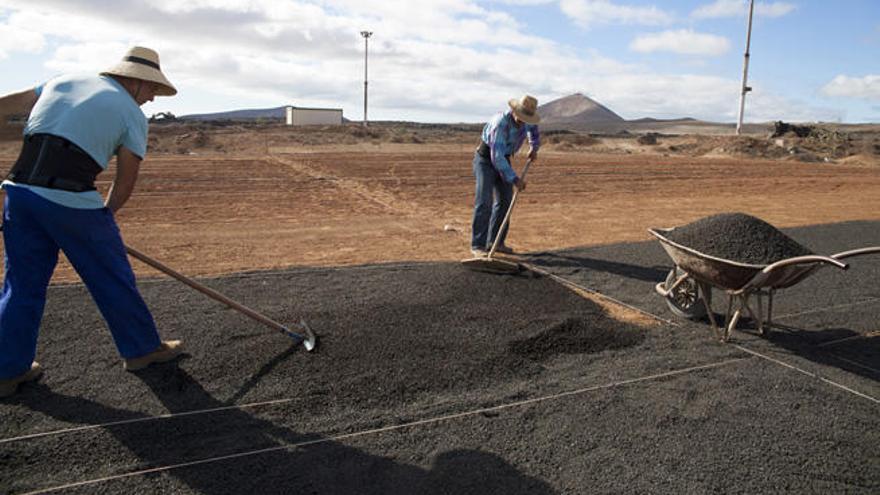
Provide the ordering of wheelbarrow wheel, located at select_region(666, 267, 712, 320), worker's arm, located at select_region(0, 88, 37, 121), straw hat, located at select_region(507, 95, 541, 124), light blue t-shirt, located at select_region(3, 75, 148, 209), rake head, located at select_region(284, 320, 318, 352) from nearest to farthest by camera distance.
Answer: light blue t-shirt, located at select_region(3, 75, 148, 209), worker's arm, located at select_region(0, 88, 37, 121), rake head, located at select_region(284, 320, 318, 352), wheelbarrow wheel, located at select_region(666, 267, 712, 320), straw hat, located at select_region(507, 95, 541, 124)

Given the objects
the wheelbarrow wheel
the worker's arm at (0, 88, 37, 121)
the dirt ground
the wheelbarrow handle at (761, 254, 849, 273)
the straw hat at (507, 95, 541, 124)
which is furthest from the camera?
the dirt ground

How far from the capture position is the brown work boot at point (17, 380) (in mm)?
3438

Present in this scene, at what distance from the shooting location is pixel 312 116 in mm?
41375

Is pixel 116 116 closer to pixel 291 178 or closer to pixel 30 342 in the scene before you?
pixel 30 342

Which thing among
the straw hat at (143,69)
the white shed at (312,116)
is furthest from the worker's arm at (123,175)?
the white shed at (312,116)

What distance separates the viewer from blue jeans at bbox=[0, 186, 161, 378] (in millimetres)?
3285

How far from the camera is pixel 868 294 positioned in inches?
245

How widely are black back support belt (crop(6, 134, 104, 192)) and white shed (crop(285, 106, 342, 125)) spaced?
38.3 meters

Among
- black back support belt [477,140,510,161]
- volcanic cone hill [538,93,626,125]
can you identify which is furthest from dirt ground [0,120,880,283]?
volcanic cone hill [538,93,626,125]

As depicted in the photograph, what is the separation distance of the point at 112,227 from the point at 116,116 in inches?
24.0

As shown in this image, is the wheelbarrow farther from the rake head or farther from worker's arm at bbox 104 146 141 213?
worker's arm at bbox 104 146 141 213

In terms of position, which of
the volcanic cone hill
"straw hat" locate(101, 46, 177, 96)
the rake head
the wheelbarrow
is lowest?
the rake head

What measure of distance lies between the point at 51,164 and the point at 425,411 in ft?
7.82

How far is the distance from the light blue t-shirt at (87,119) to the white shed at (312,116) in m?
38.2
